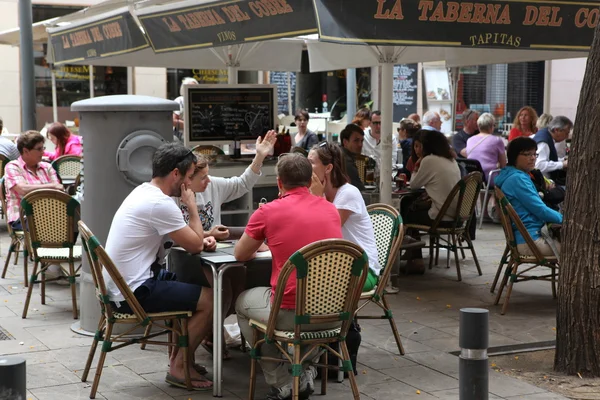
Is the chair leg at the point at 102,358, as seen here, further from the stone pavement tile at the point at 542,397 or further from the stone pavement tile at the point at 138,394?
the stone pavement tile at the point at 542,397

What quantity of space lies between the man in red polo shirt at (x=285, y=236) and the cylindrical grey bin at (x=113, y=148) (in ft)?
5.77

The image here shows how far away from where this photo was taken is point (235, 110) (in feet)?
29.1

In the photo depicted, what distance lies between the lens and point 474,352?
13.5ft

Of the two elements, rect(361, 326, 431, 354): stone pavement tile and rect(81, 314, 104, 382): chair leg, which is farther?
rect(361, 326, 431, 354): stone pavement tile

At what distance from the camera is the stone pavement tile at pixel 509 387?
18.2 feet

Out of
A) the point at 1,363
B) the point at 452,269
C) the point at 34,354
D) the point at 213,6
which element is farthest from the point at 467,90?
the point at 1,363

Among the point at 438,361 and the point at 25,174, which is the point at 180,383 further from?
the point at 25,174

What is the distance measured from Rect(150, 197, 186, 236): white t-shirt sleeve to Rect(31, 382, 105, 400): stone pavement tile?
1.07 meters

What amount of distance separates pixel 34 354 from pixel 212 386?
59.5 inches

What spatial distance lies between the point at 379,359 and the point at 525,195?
226cm

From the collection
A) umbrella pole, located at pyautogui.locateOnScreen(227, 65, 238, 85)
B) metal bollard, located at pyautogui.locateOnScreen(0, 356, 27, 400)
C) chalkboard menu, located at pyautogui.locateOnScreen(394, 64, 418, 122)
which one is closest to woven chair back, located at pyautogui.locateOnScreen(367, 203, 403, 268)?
metal bollard, located at pyautogui.locateOnScreen(0, 356, 27, 400)

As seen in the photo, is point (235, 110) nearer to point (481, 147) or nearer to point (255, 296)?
point (255, 296)

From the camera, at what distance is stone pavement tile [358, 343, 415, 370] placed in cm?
616

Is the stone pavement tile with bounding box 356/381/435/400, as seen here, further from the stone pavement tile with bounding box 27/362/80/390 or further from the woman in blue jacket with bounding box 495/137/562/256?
the woman in blue jacket with bounding box 495/137/562/256
